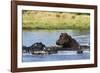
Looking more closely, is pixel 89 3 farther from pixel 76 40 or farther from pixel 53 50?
pixel 53 50

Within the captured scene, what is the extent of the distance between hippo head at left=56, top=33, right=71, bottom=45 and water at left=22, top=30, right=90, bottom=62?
3 centimetres

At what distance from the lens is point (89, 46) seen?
83.4 inches

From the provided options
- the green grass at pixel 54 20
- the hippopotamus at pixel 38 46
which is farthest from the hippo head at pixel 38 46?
the green grass at pixel 54 20

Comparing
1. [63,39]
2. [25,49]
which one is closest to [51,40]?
[63,39]

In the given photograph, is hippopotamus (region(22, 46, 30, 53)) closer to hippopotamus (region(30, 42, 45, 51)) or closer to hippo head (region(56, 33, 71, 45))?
hippopotamus (region(30, 42, 45, 51))

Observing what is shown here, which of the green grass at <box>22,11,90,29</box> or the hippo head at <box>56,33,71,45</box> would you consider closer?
the green grass at <box>22,11,90,29</box>

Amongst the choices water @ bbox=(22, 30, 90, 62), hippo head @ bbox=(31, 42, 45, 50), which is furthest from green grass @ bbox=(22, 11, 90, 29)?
hippo head @ bbox=(31, 42, 45, 50)

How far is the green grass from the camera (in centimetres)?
190

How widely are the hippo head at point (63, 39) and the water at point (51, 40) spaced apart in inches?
1.2

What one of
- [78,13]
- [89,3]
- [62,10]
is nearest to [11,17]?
[62,10]

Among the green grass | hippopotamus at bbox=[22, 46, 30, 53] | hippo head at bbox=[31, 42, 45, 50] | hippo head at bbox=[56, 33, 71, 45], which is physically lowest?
hippopotamus at bbox=[22, 46, 30, 53]

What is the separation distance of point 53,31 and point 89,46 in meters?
0.41

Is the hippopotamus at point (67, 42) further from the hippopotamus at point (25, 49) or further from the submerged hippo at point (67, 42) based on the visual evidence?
the hippopotamus at point (25, 49)

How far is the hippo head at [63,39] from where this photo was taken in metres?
2.00
